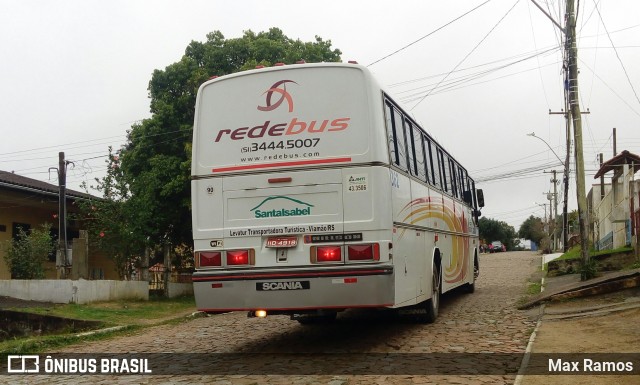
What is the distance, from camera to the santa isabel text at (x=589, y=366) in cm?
635

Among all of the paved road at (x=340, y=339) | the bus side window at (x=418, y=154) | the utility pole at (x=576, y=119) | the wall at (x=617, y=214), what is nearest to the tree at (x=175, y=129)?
the paved road at (x=340, y=339)

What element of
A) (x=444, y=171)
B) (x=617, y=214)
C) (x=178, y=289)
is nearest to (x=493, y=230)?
(x=617, y=214)

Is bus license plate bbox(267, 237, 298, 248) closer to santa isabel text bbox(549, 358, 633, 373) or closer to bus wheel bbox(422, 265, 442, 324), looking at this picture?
santa isabel text bbox(549, 358, 633, 373)

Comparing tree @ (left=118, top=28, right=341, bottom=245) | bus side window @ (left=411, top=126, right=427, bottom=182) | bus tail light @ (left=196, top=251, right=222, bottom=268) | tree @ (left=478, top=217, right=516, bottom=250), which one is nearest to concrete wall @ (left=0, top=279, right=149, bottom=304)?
tree @ (left=118, top=28, right=341, bottom=245)

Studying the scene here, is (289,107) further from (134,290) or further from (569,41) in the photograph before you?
(134,290)

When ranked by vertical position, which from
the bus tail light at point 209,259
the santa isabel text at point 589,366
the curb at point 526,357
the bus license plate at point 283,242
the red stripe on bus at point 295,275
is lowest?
the curb at point 526,357

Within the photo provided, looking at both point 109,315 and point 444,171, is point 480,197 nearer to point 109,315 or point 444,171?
point 444,171

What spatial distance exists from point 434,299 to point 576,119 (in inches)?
259

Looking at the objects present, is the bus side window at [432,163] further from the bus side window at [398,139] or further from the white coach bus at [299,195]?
the white coach bus at [299,195]

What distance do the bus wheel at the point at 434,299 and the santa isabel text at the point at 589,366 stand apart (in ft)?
12.7

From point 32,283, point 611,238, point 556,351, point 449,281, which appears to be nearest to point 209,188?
point 556,351

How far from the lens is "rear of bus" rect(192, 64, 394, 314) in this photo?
7.78 meters

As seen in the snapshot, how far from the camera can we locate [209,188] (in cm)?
848

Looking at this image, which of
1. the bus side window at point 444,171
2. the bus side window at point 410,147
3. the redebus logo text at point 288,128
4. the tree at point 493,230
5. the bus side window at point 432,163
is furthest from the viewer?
the tree at point 493,230
